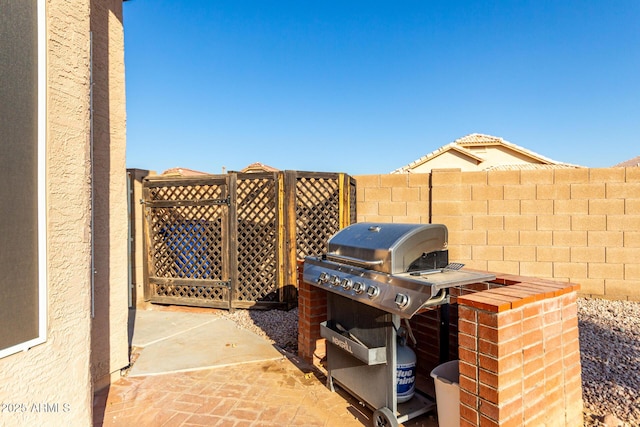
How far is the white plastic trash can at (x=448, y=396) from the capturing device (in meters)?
2.35

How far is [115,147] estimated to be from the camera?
3602mm

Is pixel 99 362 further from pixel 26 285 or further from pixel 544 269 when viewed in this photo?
pixel 544 269

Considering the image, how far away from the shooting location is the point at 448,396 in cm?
242

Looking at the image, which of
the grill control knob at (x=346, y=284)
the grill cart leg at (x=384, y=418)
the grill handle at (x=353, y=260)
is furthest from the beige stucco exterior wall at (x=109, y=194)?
the grill cart leg at (x=384, y=418)

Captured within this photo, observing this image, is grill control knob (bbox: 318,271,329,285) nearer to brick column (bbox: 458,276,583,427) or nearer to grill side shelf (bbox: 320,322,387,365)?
grill side shelf (bbox: 320,322,387,365)

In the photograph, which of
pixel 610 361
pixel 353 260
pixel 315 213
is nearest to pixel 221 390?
pixel 353 260

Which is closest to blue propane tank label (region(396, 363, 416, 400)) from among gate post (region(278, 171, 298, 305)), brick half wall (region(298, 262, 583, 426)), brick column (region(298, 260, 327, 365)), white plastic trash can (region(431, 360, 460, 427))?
white plastic trash can (region(431, 360, 460, 427))

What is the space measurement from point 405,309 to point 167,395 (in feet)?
8.70

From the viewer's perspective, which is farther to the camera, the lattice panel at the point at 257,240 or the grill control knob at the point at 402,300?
the lattice panel at the point at 257,240

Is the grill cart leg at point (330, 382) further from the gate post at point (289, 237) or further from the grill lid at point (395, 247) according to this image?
the gate post at point (289, 237)

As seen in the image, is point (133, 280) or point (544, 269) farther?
point (133, 280)

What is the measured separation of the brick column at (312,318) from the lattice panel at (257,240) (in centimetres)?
226

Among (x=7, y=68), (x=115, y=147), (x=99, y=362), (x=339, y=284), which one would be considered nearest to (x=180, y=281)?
(x=99, y=362)

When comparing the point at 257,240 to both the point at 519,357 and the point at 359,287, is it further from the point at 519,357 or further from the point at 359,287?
the point at 519,357
